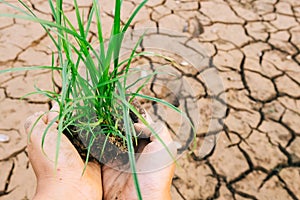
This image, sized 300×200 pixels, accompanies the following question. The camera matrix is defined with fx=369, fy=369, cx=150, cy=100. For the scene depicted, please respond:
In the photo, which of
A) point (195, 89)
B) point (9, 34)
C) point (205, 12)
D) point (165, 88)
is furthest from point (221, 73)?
point (9, 34)

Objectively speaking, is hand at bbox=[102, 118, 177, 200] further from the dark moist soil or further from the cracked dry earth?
the cracked dry earth

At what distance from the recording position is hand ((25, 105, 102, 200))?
3.15ft

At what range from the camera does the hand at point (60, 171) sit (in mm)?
961

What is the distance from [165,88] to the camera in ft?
6.56

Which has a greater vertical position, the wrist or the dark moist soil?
the dark moist soil

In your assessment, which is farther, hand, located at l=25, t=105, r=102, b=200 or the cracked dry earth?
the cracked dry earth

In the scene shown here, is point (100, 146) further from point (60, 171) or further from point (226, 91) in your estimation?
point (226, 91)

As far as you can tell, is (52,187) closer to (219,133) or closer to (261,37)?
(219,133)

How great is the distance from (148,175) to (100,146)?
15 cm

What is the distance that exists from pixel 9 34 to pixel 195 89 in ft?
3.78

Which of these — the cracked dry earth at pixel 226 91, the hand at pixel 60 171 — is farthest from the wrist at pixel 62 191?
the cracked dry earth at pixel 226 91

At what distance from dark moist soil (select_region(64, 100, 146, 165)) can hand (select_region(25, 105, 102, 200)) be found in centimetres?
4

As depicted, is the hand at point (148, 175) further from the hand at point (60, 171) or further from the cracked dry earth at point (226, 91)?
the cracked dry earth at point (226, 91)

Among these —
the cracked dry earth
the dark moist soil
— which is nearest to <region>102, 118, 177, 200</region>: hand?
the dark moist soil
